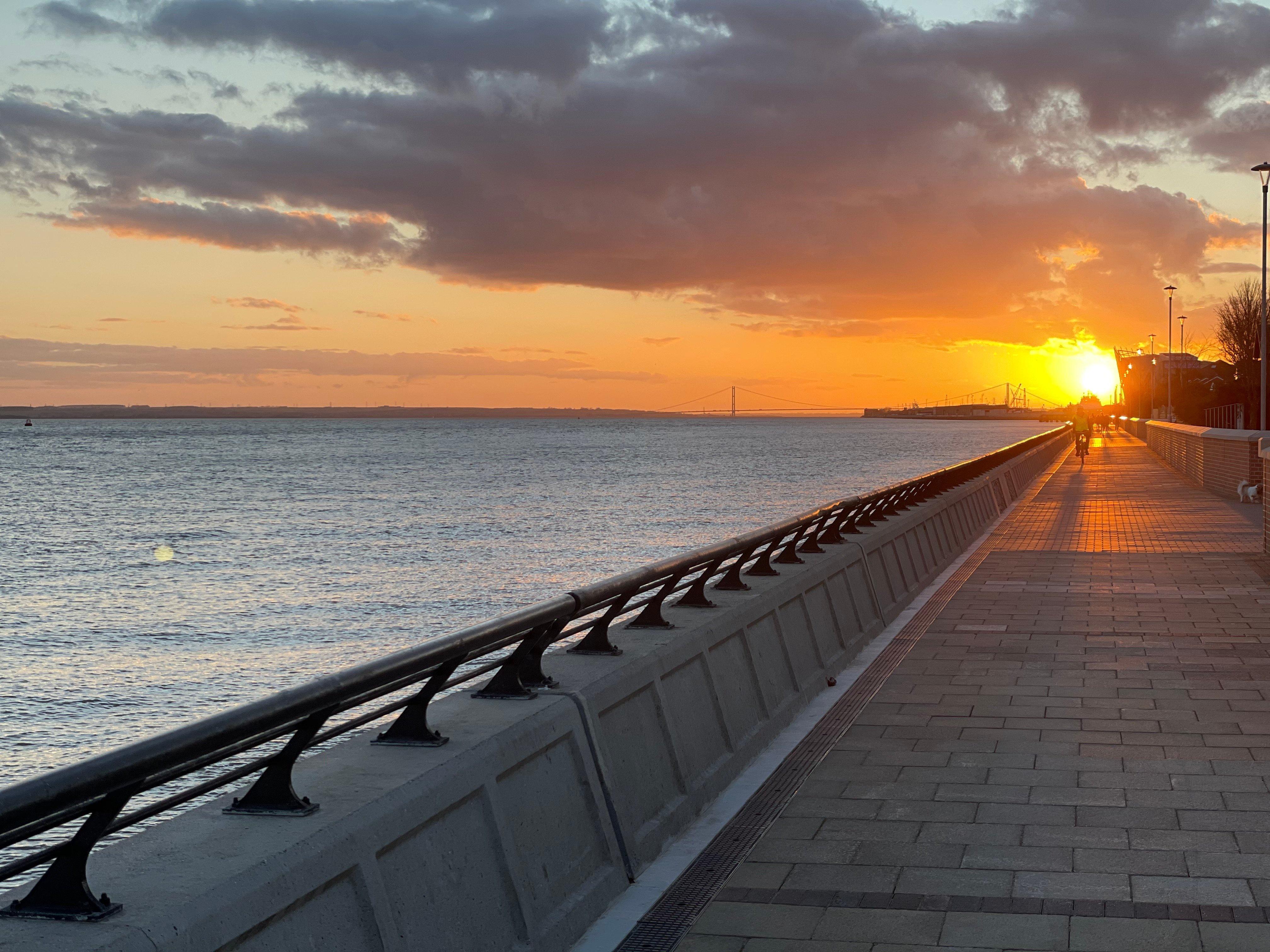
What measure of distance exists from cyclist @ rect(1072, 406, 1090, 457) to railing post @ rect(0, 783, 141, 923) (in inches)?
2158

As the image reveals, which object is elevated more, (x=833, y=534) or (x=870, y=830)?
(x=833, y=534)

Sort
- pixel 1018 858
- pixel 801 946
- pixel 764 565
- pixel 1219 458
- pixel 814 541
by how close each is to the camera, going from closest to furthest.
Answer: pixel 801 946
pixel 1018 858
pixel 764 565
pixel 814 541
pixel 1219 458

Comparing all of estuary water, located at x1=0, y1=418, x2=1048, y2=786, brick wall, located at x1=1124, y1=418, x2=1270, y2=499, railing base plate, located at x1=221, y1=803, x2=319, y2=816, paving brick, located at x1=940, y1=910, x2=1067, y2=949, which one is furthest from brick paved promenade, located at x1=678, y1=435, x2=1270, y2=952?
brick wall, located at x1=1124, y1=418, x2=1270, y2=499

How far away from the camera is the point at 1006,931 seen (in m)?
4.82

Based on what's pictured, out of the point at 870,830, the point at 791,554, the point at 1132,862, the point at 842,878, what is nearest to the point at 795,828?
the point at 870,830

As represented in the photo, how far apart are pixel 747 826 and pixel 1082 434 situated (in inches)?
2095

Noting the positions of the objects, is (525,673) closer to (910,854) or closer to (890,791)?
(910,854)

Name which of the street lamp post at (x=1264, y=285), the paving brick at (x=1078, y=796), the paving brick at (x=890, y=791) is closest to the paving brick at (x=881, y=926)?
the paving brick at (x=890, y=791)

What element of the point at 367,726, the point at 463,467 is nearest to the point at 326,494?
the point at 463,467

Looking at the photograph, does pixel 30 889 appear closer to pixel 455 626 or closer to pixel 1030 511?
pixel 455 626

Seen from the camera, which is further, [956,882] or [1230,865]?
[1230,865]

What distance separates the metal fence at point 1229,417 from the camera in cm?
6594

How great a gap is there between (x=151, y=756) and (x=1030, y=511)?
27784 mm

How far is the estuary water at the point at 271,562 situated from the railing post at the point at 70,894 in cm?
1223
